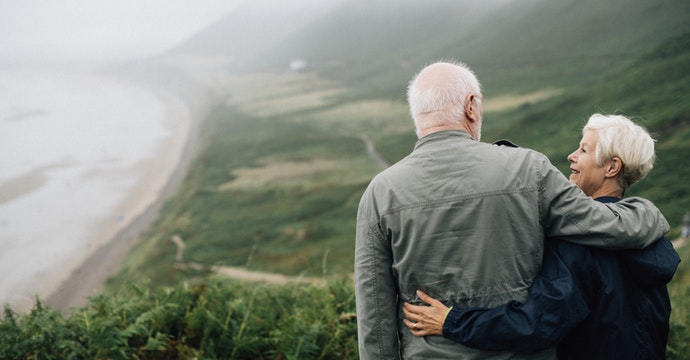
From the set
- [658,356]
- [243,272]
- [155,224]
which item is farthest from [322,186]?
[658,356]

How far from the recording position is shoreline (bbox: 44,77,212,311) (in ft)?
80.6

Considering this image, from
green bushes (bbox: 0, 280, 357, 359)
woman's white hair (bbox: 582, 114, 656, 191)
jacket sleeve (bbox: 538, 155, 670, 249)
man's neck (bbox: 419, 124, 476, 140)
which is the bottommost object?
green bushes (bbox: 0, 280, 357, 359)

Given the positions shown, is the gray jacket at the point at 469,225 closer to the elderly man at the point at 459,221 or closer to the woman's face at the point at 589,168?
the elderly man at the point at 459,221

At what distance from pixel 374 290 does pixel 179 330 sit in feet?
10.9

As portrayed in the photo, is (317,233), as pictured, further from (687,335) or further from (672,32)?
(672,32)

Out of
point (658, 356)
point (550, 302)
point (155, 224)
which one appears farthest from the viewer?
point (155, 224)

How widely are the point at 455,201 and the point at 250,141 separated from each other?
5700 centimetres

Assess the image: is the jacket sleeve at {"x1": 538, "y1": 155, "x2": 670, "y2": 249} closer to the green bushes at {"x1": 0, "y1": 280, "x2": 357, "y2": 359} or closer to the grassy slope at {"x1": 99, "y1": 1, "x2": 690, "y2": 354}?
the grassy slope at {"x1": 99, "y1": 1, "x2": 690, "y2": 354}

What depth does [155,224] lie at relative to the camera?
114ft

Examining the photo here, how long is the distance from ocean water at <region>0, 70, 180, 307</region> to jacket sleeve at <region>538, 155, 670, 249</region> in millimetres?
9785

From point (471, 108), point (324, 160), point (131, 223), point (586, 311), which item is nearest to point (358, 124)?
point (324, 160)

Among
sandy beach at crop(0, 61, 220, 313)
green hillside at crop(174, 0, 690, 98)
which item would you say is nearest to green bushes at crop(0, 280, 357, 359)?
sandy beach at crop(0, 61, 220, 313)

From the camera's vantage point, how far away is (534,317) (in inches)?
103

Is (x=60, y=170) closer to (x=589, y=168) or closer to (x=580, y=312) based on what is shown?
(x=589, y=168)
